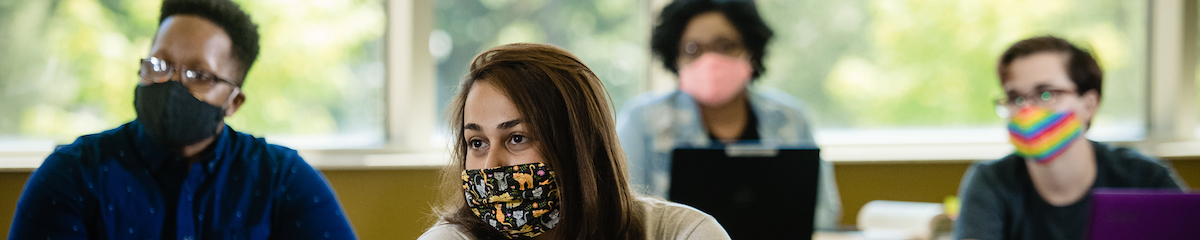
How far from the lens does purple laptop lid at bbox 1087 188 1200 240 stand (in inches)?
56.7

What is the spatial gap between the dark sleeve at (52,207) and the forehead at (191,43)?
258mm

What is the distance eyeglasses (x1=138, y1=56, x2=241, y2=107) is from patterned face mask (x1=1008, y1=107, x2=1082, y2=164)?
187 centimetres

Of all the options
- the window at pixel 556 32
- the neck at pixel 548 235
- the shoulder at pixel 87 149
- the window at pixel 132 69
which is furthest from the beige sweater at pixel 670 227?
the window at pixel 132 69

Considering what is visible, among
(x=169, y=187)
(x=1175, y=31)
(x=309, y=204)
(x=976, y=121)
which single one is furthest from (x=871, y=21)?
(x=169, y=187)

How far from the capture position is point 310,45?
10.7 ft

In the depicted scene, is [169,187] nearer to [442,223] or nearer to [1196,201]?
[442,223]

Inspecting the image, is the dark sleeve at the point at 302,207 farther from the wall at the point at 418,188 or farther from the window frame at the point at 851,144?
the window frame at the point at 851,144

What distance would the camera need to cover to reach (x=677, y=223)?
1.29 metres

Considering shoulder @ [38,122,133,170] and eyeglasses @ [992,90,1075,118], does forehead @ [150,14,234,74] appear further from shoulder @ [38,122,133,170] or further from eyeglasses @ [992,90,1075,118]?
eyeglasses @ [992,90,1075,118]

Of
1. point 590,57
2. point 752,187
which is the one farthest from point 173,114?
point 590,57

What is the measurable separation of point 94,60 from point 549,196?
2.82m

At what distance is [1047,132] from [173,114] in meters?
1.98

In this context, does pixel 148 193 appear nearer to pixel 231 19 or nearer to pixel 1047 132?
pixel 231 19

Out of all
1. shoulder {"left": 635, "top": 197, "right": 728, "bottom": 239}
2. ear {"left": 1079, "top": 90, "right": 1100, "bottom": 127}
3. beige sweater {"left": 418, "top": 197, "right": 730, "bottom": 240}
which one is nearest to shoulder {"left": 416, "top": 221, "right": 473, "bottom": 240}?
beige sweater {"left": 418, "top": 197, "right": 730, "bottom": 240}
